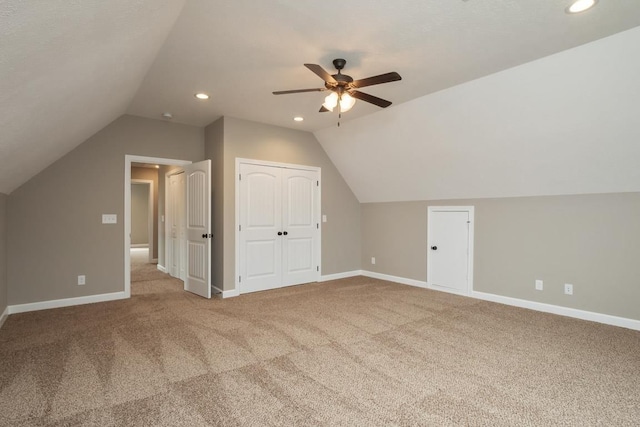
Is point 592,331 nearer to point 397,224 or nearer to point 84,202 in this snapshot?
point 397,224

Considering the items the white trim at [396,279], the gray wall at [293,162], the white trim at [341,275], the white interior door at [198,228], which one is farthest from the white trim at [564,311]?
the white interior door at [198,228]

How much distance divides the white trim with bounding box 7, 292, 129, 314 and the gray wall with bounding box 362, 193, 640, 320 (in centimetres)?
474

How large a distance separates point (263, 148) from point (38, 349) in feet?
11.8

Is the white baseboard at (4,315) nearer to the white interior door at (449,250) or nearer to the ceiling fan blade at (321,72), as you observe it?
the ceiling fan blade at (321,72)

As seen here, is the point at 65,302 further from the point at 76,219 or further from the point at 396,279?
the point at 396,279

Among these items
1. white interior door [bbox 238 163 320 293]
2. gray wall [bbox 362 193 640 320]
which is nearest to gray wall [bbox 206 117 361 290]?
white interior door [bbox 238 163 320 293]

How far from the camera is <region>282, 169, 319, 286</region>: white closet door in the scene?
543 cm

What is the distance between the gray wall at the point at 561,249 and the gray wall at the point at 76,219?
15.4 feet

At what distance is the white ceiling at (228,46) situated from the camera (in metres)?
1.70

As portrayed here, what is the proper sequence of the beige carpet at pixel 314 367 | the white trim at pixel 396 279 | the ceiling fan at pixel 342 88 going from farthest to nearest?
the white trim at pixel 396 279
the ceiling fan at pixel 342 88
the beige carpet at pixel 314 367

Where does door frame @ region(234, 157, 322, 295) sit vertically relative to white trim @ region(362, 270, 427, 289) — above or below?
above

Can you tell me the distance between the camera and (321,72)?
8.47 ft

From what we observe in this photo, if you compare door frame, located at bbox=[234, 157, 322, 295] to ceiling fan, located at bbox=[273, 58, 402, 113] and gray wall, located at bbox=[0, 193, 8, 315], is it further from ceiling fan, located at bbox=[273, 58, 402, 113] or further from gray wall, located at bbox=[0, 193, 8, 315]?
gray wall, located at bbox=[0, 193, 8, 315]

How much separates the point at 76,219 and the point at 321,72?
3907 millimetres
